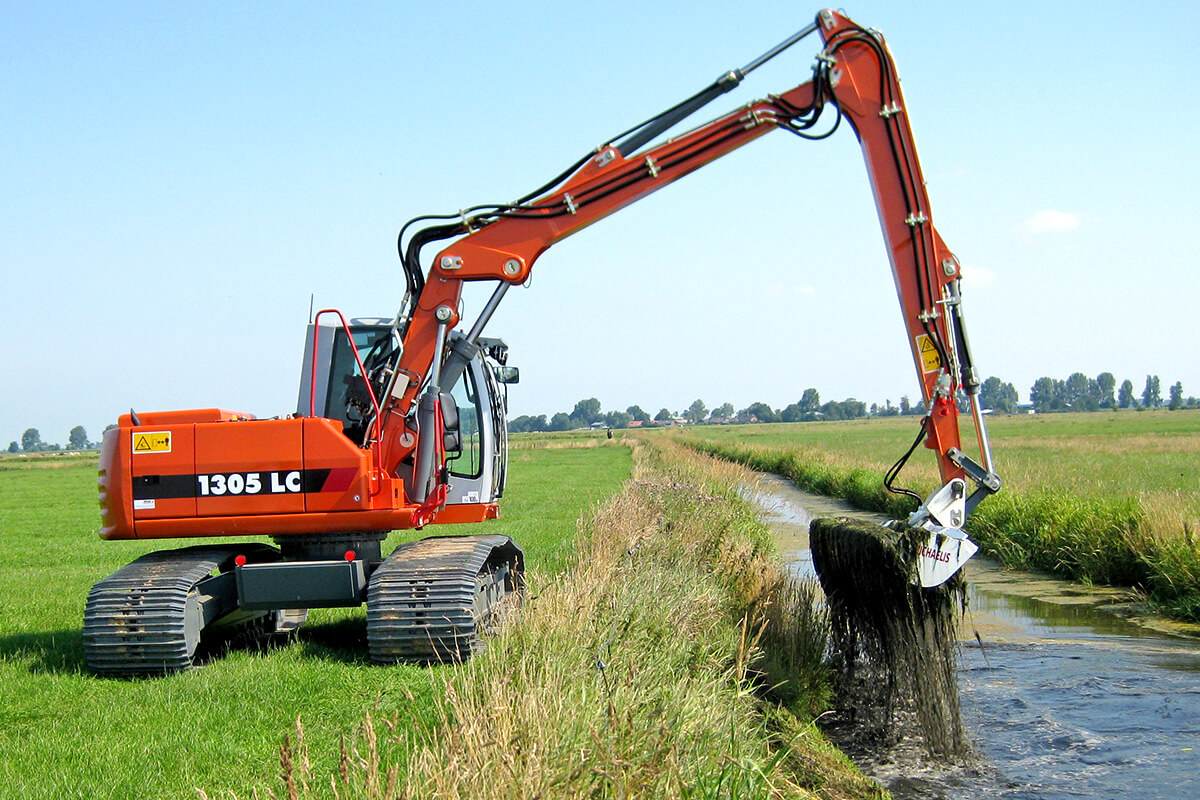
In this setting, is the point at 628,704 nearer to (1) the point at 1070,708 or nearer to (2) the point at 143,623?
(2) the point at 143,623

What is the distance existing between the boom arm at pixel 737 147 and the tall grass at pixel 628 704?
2011 mm

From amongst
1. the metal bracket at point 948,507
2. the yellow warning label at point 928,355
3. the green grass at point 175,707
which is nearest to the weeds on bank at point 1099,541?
the metal bracket at point 948,507

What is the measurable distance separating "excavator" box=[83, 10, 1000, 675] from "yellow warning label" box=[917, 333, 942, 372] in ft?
0.05

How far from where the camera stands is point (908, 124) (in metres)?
8.04

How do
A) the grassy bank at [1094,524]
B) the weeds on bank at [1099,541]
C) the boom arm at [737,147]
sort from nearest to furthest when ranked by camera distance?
the boom arm at [737,147], the weeds on bank at [1099,541], the grassy bank at [1094,524]

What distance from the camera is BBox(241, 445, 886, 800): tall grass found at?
13.3ft

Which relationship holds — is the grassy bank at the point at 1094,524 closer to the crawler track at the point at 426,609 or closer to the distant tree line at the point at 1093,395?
the crawler track at the point at 426,609

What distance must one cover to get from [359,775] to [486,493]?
218 inches

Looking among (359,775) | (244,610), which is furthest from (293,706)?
(359,775)

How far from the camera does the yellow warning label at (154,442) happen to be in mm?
8562

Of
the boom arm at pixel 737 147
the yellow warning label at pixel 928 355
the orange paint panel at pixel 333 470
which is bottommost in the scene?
the orange paint panel at pixel 333 470

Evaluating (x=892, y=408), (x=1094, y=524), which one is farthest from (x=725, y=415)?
(x=1094, y=524)

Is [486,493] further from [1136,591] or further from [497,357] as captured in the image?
[1136,591]

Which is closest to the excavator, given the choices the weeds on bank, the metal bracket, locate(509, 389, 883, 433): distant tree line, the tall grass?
the metal bracket
